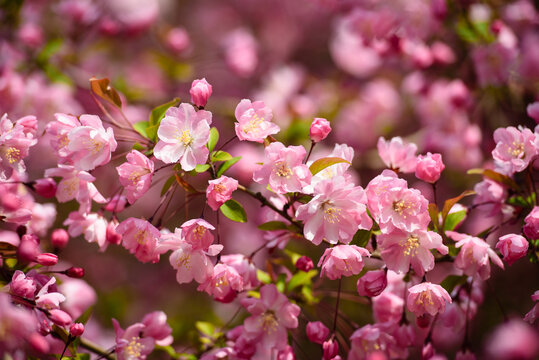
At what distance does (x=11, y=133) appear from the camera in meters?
1.09

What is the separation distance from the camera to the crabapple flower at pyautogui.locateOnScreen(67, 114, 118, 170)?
3.53 ft

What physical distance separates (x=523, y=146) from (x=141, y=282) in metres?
2.39

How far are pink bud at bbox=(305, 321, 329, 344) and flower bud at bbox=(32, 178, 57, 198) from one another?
0.65m

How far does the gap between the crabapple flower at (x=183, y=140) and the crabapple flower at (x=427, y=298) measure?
1.63ft

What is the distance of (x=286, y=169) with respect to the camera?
1056 millimetres

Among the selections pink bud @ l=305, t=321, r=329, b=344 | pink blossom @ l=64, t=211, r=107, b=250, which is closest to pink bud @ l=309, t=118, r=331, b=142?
pink bud @ l=305, t=321, r=329, b=344

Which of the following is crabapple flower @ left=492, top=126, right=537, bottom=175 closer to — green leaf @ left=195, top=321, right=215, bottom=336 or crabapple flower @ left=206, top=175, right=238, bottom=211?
crabapple flower @ left=206, top=175, right=238, bottom=211

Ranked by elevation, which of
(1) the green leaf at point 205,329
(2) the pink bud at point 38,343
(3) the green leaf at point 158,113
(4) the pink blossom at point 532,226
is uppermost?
(3) the green leaf at point 158,113

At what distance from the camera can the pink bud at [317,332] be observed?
1140mm

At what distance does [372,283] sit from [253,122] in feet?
1.33

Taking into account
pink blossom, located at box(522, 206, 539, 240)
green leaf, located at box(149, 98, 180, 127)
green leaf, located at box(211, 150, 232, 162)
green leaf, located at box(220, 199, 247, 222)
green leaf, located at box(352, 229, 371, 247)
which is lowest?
green leaf, located at box(352, 229, 371, 247)

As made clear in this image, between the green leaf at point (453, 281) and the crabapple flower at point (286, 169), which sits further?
the green leaf at point (453, 281)

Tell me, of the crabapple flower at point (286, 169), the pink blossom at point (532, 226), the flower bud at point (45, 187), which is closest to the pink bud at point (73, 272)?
the flower bud at point (45, 187)

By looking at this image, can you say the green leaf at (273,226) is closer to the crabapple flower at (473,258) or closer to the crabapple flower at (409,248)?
the crabapple flower at (409,248)
